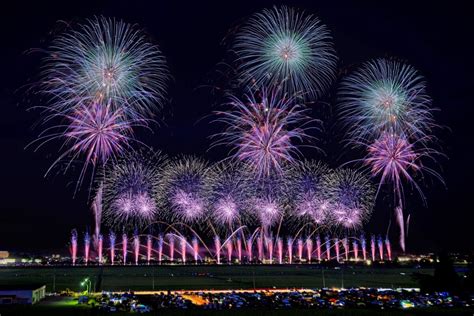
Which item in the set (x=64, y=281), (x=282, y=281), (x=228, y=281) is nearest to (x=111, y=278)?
(x=64, y=281)

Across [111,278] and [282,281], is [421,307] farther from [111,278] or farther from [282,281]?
[111,278]

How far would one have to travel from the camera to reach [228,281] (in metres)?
96.6

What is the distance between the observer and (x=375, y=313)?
175ft

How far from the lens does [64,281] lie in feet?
308

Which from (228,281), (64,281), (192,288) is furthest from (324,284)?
(64,281)

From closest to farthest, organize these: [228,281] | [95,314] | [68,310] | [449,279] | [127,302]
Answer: [95,314] < [68,310] < [127,302] < [449,279] < [228,281]

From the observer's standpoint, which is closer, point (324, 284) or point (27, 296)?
point (27, 296)

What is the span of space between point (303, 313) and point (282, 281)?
42869 millimetres

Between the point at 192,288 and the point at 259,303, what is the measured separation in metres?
23.9

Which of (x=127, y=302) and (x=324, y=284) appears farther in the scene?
(x=324, y=284)

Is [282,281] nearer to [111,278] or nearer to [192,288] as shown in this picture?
[192,288]

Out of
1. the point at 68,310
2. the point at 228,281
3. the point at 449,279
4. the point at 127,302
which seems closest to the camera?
the point at 68,310

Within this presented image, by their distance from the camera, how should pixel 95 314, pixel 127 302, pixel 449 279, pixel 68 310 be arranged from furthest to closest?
pixel 449 279 → pixel 127 302 → pixel 68 310 → pixel 95 314

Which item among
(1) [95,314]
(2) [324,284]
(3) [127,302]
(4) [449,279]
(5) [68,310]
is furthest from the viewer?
(2) [324,284]
